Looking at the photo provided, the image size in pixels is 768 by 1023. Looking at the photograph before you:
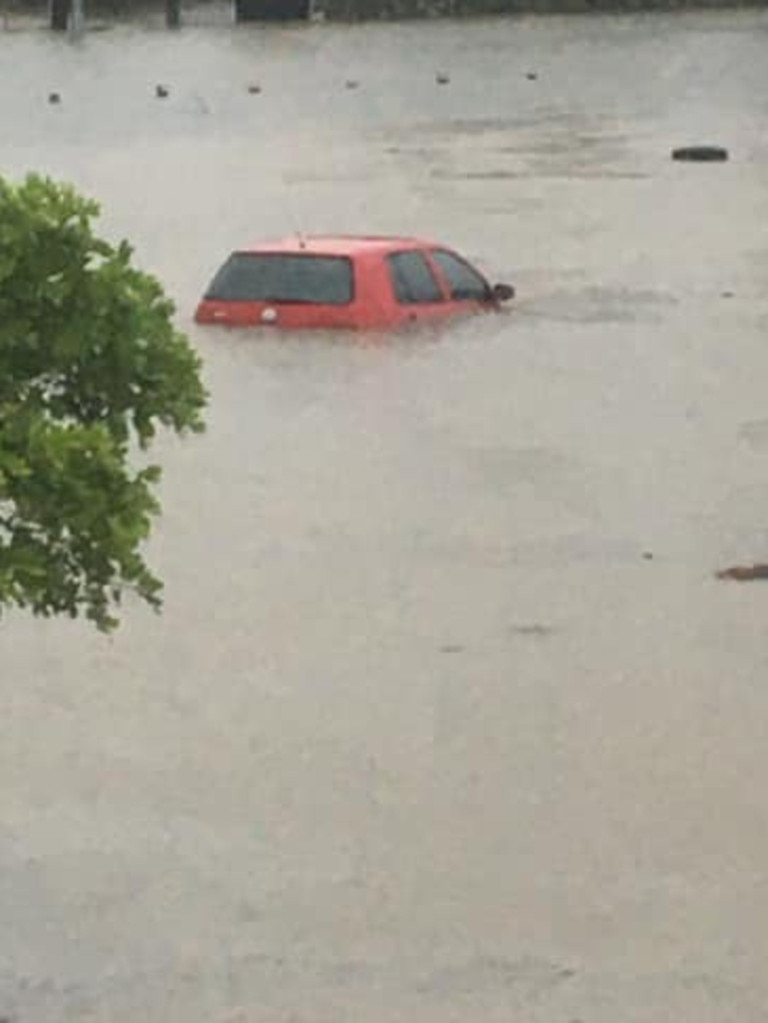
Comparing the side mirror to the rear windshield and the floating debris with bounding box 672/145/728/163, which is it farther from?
the floating debris with bounding box 672/145/728/163

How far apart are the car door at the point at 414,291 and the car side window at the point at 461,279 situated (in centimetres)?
30

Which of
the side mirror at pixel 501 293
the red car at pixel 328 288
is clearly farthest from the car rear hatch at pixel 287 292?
the side mirror at pixel 501 293

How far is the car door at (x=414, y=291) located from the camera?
3412cm

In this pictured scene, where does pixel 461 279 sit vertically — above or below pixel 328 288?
below

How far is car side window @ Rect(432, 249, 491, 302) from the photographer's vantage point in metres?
35.1

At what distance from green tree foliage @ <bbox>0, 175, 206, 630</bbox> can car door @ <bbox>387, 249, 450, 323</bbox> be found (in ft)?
74.3

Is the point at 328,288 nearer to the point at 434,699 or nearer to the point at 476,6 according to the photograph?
the point at 434,699

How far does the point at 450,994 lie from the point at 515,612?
792cm

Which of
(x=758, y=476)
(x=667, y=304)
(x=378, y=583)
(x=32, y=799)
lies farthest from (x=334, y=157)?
(x=32, y=799)

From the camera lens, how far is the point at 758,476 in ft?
88.6

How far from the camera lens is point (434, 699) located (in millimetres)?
18906

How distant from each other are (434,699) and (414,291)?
51.6 ft

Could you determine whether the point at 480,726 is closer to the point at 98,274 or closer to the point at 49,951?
the point at 49,951

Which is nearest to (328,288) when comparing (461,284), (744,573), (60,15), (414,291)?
(414,291)
